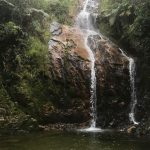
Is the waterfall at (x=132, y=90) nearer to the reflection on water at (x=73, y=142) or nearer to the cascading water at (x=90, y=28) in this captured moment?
the cascading water at (x=90, y=28)

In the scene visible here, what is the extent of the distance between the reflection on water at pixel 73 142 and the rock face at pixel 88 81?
3012mm

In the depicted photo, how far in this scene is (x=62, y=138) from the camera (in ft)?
53.5

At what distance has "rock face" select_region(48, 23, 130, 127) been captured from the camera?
808 inches

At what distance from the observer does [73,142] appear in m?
15.3

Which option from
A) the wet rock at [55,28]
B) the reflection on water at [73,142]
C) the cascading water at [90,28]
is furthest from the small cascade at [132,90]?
the wet rock at [55,28]

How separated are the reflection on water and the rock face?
3.01 metres

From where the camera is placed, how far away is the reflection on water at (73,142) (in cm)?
1422

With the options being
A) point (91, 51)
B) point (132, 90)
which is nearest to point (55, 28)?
point (91, 51)

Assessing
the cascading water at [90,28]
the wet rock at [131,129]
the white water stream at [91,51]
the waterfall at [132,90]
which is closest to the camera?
the wet rock at [131,129]

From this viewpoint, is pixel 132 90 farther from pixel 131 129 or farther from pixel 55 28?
pixel 55 28

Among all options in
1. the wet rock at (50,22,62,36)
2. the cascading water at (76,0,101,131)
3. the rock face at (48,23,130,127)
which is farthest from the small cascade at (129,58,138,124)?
the wet rock at (50,22,62,36)

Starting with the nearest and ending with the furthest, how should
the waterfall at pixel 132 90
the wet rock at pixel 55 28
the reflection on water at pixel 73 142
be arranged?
the reflection on water at pixel 73 142
the waterfall at pixel 132 90
the wet rock at pixel 55 28

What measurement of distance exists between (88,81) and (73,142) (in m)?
6.27

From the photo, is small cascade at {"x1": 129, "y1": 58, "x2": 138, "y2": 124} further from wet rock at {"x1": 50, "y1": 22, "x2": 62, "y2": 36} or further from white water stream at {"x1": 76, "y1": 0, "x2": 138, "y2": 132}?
wet rock at {"x1": 50, "y1": 22, "x2": 62, "y2": 36}
